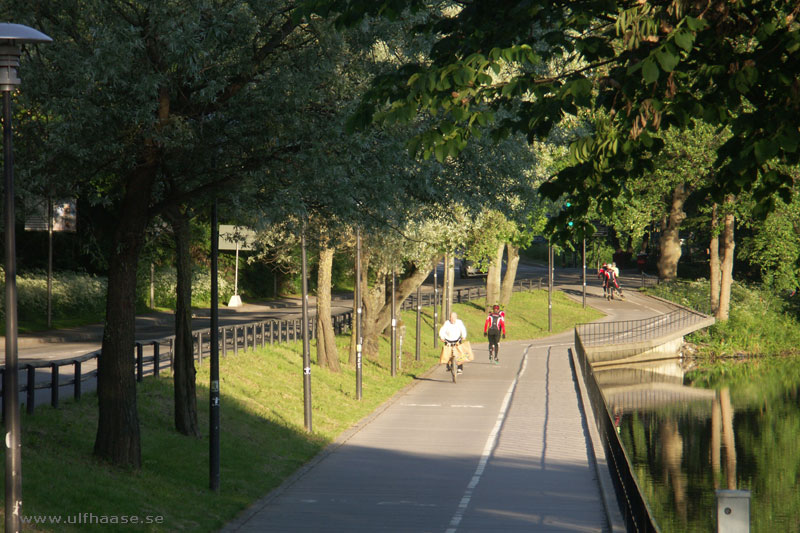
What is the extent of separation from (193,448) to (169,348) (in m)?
11.0

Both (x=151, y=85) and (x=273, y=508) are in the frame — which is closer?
(x=151, y=85)

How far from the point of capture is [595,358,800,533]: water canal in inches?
885

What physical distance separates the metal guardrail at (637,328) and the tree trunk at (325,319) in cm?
1838

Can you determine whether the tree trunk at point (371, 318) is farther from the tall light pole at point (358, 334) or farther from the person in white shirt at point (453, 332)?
the tall light pole at point (358, 334)

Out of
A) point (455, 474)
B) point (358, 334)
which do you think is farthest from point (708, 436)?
point (455, 474)

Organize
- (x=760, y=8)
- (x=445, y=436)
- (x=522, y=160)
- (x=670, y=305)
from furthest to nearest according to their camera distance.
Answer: (x=670, y=305) → (x=445, y=436) → (x=522, y=160) → (x=760, y=8)

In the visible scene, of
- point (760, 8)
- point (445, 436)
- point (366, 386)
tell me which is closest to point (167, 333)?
point (366, 386)

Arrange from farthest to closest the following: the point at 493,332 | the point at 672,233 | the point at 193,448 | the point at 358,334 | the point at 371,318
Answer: the point at 672,233
the point at 493,332
the point at 371,318
the point at 358,334
the point at 193,448

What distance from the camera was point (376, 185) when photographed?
14.1 metres

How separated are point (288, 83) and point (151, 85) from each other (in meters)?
1.80

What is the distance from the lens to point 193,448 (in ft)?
56.7

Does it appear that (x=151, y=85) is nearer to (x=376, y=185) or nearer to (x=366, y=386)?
(x=376, y=185)

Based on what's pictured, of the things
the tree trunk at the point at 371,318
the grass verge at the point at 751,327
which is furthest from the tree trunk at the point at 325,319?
the grass verge at the point at 751,327

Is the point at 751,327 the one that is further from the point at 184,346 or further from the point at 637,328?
the point at 184,346
